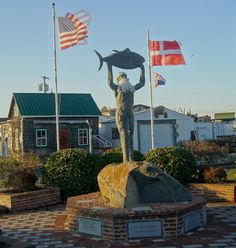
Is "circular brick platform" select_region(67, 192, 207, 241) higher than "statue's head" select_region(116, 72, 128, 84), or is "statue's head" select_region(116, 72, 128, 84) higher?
"statue's head" select_region(116, 72, 128, 84)

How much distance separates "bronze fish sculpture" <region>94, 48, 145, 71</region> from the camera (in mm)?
10891

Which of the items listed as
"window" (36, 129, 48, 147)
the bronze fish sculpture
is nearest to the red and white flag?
the bronze fish sculpture

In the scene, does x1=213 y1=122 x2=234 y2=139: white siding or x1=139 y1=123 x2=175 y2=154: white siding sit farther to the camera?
x1=213 y1=122 x2=234 y2=139: white siding

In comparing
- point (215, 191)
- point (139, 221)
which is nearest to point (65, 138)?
point (215, 191)

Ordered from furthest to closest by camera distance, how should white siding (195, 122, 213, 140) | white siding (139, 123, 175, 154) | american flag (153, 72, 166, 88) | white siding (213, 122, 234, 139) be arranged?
white siding (213, 122, 234, 139)
white siding (195, 122, 213, 140)
white siding (139, 123, 175, 154)
american flag (153, 72, 166, 88)

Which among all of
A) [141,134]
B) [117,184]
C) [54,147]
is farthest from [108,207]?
[141,134]

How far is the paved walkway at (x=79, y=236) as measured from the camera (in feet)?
26.8

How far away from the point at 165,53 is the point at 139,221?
1323cm

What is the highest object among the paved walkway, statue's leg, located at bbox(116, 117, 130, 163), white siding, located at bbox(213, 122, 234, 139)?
white siding, located at bbox(213, 122, 234, 139)

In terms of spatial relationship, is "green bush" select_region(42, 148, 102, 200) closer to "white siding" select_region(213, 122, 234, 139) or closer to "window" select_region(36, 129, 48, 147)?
"window" select_region(36, 129, 48, 147)

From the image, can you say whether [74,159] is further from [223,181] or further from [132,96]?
[223,181]

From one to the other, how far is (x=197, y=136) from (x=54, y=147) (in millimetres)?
16524

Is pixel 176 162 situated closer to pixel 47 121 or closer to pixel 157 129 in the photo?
pixel 47 121

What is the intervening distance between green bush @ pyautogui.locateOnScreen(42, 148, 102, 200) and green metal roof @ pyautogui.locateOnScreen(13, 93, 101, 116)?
19.6 metres
